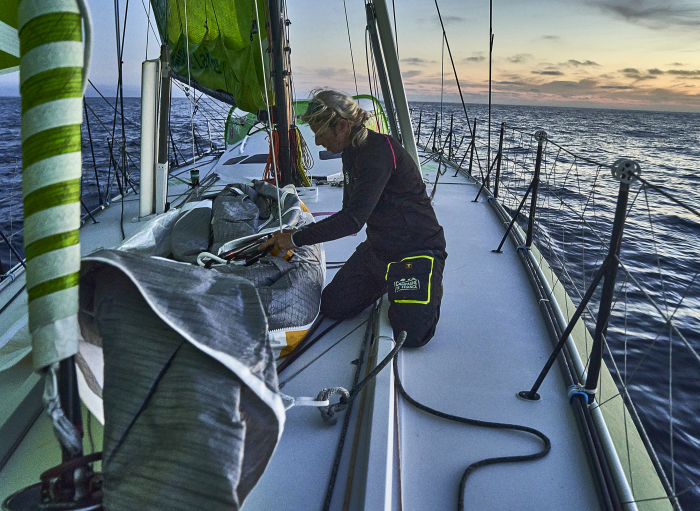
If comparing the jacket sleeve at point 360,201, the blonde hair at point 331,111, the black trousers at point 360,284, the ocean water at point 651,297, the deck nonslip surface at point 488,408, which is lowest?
the ocean water at point 651,297

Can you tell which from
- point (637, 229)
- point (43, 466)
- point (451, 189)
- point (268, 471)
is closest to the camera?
point (43, 466)

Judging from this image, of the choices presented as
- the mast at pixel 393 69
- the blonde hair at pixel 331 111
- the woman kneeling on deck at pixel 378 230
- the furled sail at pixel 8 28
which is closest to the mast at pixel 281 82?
the mast at pixel 393 69

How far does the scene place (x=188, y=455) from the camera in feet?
3.06

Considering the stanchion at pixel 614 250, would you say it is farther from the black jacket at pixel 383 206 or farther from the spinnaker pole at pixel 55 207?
the spinnaker pole at pixel 55 207

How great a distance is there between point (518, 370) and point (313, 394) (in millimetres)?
971

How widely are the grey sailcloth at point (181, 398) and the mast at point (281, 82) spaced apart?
3845 mm

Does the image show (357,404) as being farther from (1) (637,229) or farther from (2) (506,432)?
(1) (637,229)

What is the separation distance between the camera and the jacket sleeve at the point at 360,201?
231cm

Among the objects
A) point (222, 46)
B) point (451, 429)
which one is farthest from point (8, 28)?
point (222, 46)

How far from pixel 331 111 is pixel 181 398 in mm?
1669

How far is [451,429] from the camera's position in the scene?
75.6 inches

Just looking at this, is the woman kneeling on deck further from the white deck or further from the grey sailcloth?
the grey sailcloth

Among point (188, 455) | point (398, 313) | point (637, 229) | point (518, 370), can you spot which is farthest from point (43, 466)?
point (637, 229)

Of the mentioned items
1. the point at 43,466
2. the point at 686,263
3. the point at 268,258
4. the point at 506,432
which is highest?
the point at 268,258
